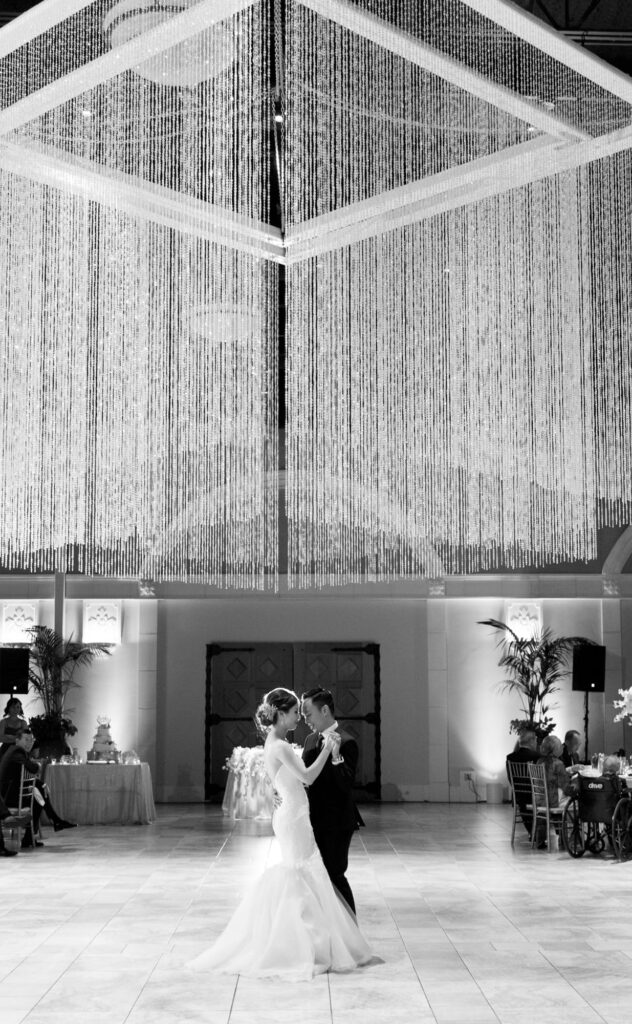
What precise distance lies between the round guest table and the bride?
7704 millimetres

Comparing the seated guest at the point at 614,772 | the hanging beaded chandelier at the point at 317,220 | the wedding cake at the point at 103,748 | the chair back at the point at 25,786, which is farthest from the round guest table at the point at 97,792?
the seated guest at the point at 614,772

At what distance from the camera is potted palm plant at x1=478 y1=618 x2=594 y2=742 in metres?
16.7

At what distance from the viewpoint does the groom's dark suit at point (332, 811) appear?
6.10 m

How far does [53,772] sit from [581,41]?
9.47 m

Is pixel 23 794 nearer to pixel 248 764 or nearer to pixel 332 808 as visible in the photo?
pixel 248 764

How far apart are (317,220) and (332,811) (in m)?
5.88

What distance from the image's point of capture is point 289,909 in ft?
19.0

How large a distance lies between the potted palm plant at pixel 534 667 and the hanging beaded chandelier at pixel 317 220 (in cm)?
426

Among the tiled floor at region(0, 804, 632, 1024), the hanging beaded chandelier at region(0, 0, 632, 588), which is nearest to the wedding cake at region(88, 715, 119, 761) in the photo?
the tiled floor at region(0, 804, 632, 1024)

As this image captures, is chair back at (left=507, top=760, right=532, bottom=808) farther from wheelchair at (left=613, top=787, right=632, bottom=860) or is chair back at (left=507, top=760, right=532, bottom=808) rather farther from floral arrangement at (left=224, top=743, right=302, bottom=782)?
floral arrangement at (left=224, top=743, right=302, bottom=782)

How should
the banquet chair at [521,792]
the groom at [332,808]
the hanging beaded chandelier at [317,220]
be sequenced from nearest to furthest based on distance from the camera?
the groom at [332,808] → the hanging beaded chandelier at [317,220] → the banquet chair at [521,792]

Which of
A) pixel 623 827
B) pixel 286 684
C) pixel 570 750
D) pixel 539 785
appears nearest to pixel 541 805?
pixel 539 785

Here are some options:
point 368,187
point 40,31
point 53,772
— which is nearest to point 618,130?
point 368,187

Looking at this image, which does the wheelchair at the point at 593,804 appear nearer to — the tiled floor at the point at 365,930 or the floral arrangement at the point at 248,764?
the tiled floor at the point at 365,930
